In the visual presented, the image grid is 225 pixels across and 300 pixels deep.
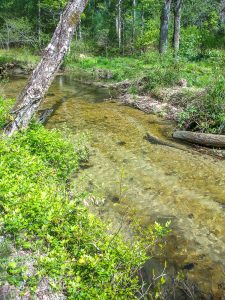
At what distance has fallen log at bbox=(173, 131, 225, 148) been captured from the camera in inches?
422

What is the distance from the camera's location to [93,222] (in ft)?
15.1

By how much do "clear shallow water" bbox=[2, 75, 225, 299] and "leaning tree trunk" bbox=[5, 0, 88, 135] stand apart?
2275 millimetres

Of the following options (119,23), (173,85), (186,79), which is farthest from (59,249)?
(119,23)

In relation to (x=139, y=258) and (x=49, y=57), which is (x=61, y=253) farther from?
(x=49, y=57)

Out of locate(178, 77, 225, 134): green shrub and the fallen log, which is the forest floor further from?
the fallen log

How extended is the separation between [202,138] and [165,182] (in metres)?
3.24

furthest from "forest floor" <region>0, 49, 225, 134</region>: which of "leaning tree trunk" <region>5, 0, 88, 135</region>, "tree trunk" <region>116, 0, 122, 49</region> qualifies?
"tree trunk" <region>116, 0, 122, 49</region>

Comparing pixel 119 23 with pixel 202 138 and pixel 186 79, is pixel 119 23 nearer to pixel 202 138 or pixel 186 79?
pixel 186 79

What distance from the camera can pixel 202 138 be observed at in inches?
434

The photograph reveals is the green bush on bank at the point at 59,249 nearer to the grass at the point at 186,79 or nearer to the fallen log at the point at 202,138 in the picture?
the fallen log at the point at 202,138

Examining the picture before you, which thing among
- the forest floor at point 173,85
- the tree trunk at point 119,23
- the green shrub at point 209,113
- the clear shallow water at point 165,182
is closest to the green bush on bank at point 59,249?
the clear shallow water at point 165,182

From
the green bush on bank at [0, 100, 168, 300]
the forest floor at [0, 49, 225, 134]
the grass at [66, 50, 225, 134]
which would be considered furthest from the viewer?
the forest floor at [0, 49, 225, 134]

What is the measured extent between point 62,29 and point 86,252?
6.62m

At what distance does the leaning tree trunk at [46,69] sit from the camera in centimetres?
846
